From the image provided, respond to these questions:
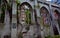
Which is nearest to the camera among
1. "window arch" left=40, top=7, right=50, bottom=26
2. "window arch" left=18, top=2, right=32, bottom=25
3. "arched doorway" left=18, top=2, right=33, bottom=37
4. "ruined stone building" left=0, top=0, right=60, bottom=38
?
→ "ruined stone building" left=0, top=0, right=60, bottom=38

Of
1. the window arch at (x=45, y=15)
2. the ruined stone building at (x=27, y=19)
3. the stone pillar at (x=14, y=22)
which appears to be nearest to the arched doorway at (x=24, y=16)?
the ruined stone building at (x=27, y=19)

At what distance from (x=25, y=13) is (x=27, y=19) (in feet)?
2.68

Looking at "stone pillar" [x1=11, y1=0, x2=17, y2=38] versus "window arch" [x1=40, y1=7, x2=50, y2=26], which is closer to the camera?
"stone pillar" [x1=11, y1=0, x2=17, y2=38]

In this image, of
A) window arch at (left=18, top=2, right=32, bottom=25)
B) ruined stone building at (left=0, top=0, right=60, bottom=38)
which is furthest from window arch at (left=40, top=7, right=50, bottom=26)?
window arch at (left=18, top=2, right=32, bottom=25)

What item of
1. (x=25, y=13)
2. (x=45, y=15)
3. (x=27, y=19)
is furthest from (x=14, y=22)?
(x=45, y=15)

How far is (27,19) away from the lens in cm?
1251

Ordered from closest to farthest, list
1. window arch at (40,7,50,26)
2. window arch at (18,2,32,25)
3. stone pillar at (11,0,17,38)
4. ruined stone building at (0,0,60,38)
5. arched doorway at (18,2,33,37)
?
stone pillar at (11,0,17,38)
ruined stone building at (0,0,60,38)
arched doorway at (18,2,33,37)
window arch at (18,2,32,25)
window arch at (40,7,50,26)

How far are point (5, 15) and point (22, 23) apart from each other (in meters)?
1.74

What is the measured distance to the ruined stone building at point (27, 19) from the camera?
1113 centimetres

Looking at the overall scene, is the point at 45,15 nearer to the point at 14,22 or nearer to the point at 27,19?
the point at 27,19

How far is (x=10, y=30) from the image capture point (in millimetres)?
11047

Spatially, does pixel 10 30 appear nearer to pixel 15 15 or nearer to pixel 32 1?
pixel 15 15

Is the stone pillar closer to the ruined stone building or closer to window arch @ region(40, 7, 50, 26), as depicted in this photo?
the ruined stone building

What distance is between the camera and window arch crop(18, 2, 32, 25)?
40.3ft
